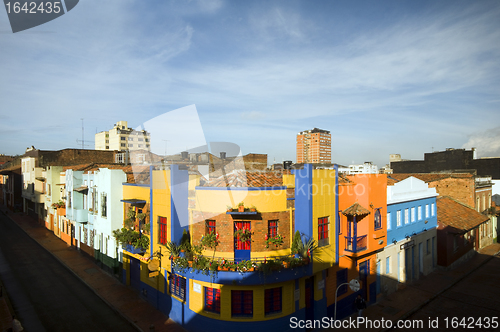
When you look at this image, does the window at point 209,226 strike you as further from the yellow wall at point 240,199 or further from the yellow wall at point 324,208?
the yellow wall at point 324,208

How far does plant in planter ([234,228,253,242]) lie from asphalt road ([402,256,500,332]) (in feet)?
35.7

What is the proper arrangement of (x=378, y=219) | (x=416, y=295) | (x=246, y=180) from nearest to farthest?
(x=246, y=180), (x=378, y=219), (x=416, y=295)

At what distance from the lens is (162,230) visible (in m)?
18.3

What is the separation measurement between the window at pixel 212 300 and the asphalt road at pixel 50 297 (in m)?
4.83

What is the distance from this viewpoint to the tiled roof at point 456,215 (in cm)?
2762

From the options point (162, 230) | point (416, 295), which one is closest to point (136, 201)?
point (162, 230)

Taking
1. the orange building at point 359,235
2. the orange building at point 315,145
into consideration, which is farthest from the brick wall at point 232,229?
the orange building at point 315,145

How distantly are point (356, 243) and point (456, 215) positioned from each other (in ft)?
58.1

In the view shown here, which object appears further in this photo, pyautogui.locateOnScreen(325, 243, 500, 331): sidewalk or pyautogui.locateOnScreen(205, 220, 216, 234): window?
pyautogui.locateOnScreen(325, 243, 500, 331): sidewalk

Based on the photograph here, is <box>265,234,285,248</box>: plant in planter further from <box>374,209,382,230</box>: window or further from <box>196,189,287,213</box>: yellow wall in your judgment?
<box>374,209,382,230</box>: window

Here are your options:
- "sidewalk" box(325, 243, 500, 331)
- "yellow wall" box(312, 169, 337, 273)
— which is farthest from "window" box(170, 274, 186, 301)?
"sidewalk" box(325, 243, 500, 331)

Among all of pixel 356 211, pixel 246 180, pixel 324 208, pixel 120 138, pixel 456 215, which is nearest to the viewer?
pixel 246 180

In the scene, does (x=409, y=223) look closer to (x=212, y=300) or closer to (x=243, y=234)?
(x=243, y=234)

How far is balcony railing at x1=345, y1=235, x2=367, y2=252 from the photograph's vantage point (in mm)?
18141
